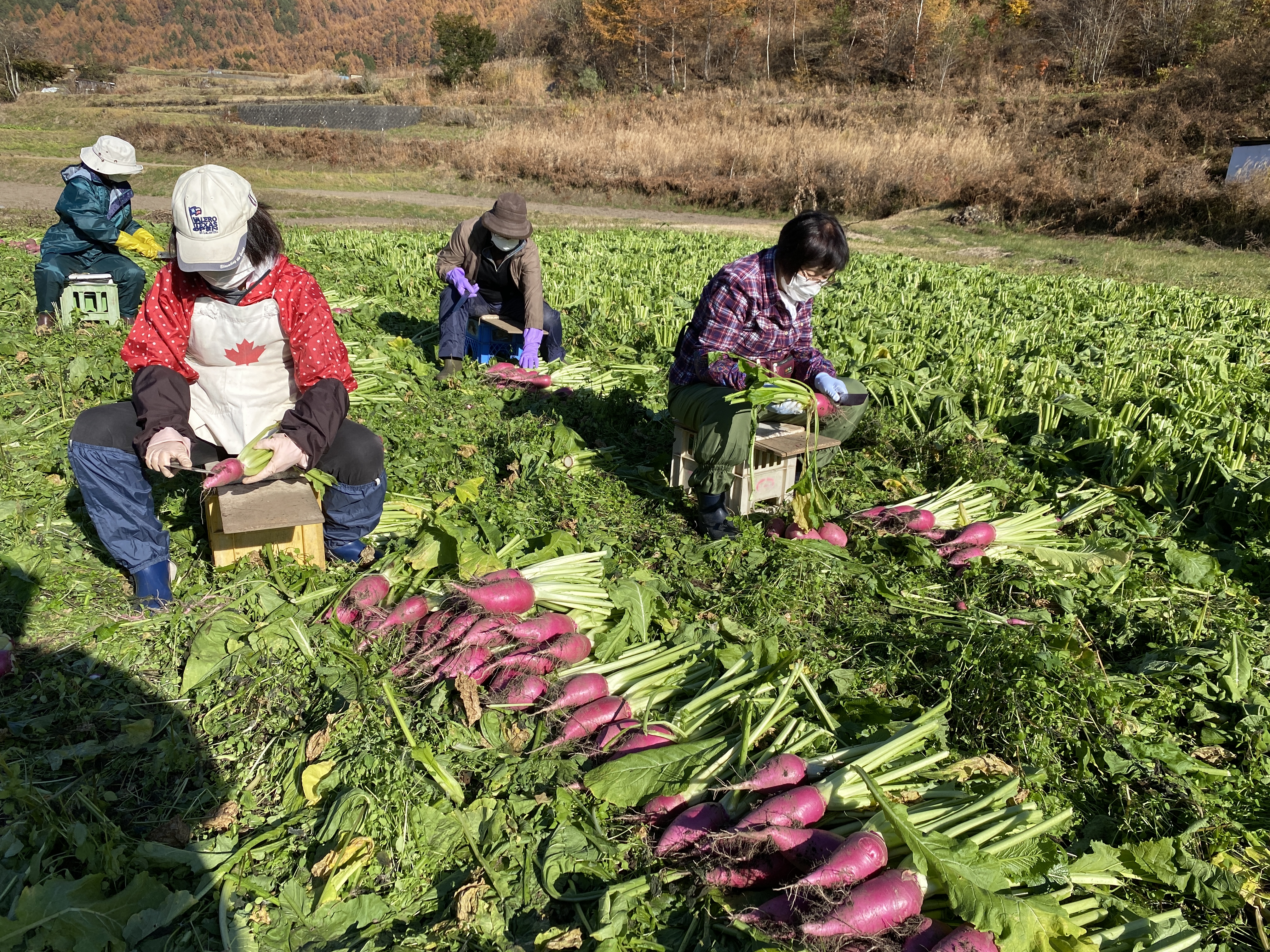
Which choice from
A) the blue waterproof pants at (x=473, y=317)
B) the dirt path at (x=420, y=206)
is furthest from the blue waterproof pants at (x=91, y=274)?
the dirt path at (x=420, y=206)

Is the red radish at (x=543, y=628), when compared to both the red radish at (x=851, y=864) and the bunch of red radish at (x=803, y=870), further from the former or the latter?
the red radish at (x=851, y=864)

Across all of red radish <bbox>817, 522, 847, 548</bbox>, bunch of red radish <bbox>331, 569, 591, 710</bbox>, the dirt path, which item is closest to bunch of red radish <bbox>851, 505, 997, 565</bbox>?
red radish <bbox>817, 522, 847, 548</bbox>

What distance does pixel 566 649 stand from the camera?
3.01m

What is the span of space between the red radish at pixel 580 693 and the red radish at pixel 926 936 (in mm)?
1231

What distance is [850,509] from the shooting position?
4.77m

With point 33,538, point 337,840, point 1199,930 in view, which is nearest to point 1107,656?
point 1199,930

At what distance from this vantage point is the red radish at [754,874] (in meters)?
2.12

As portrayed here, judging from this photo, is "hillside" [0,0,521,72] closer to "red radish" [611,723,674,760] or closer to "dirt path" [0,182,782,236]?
"dirt path" [0,182,782,236]

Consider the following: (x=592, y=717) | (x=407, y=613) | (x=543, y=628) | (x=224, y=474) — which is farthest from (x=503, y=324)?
(x=592, y=717)

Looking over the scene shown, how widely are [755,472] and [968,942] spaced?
274cm

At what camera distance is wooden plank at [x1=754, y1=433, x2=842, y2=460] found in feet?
13.9

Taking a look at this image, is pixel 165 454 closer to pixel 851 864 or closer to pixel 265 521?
pixel 265 521

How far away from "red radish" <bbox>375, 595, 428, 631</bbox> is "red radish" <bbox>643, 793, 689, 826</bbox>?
121 centimetres

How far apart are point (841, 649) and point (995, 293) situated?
8.41 meters
